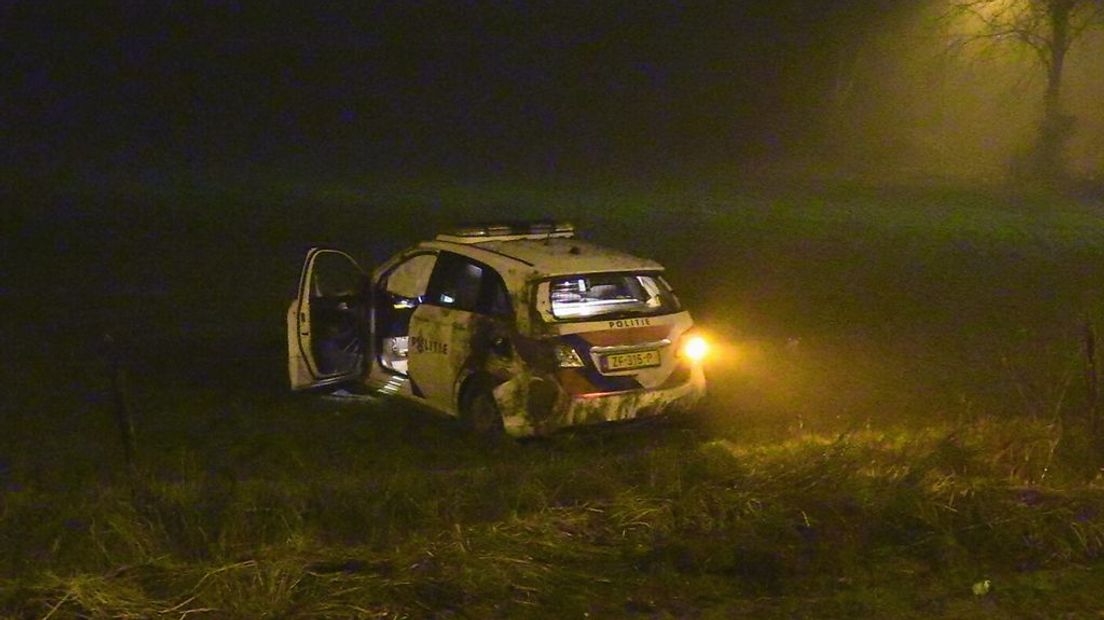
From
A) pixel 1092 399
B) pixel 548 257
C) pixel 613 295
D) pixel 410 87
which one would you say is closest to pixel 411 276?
pixel 548 257

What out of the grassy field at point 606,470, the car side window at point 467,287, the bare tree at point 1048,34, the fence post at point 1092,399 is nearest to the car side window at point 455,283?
the car side window at point 467,287

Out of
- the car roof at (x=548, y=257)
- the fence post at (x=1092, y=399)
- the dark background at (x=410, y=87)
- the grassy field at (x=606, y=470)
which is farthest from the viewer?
the dark background at (x=410, y=87)

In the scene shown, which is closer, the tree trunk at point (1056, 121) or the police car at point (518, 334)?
the police car at point (518, 334)

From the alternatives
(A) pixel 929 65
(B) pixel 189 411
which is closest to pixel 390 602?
(B) pixel 189 411

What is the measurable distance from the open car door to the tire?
147cm

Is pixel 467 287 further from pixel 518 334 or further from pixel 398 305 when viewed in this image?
pixel 398 305

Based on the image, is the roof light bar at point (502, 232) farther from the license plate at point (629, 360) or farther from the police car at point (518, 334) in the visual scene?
the license plate at point (629, 360)

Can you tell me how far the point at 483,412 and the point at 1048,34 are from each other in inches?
1205

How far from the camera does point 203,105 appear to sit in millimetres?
45656

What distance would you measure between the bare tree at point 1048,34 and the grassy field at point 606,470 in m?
17.1

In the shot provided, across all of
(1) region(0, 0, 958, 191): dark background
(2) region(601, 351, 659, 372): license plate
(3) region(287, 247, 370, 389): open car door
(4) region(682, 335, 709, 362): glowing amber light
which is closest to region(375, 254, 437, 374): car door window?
(3) region(287, 247, 370, 389): open car door

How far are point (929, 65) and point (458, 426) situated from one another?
1539 inches

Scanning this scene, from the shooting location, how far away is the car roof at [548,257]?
8.26 m

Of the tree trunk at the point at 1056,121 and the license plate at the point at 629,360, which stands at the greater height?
the tree trunk at the point at 1056,121
